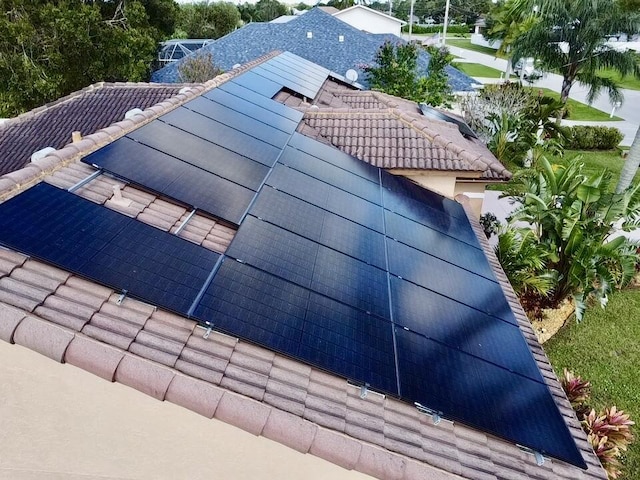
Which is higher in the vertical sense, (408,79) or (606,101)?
(408,79)

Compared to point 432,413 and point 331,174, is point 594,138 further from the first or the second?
point 432,413

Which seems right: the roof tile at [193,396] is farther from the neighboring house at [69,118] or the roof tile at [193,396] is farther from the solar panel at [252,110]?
the neighboring house at [69,118]

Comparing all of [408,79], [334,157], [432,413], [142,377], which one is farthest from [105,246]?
[408,79]

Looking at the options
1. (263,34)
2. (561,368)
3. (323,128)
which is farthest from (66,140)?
(263,34)

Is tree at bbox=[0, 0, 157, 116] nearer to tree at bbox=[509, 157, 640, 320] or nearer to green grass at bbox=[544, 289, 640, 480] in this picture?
tree at bbox=[509, 157, 640, 320]

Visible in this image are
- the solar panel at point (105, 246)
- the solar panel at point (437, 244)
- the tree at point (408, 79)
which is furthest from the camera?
the tree at point (408, 79)

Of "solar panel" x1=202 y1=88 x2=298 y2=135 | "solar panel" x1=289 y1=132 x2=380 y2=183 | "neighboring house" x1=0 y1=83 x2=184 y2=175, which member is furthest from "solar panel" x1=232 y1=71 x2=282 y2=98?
"neighboring house" x1=0 y1=83 x2=184 y2=175

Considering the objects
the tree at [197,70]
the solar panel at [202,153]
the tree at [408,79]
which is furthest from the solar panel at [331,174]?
the tree at [197,70]
